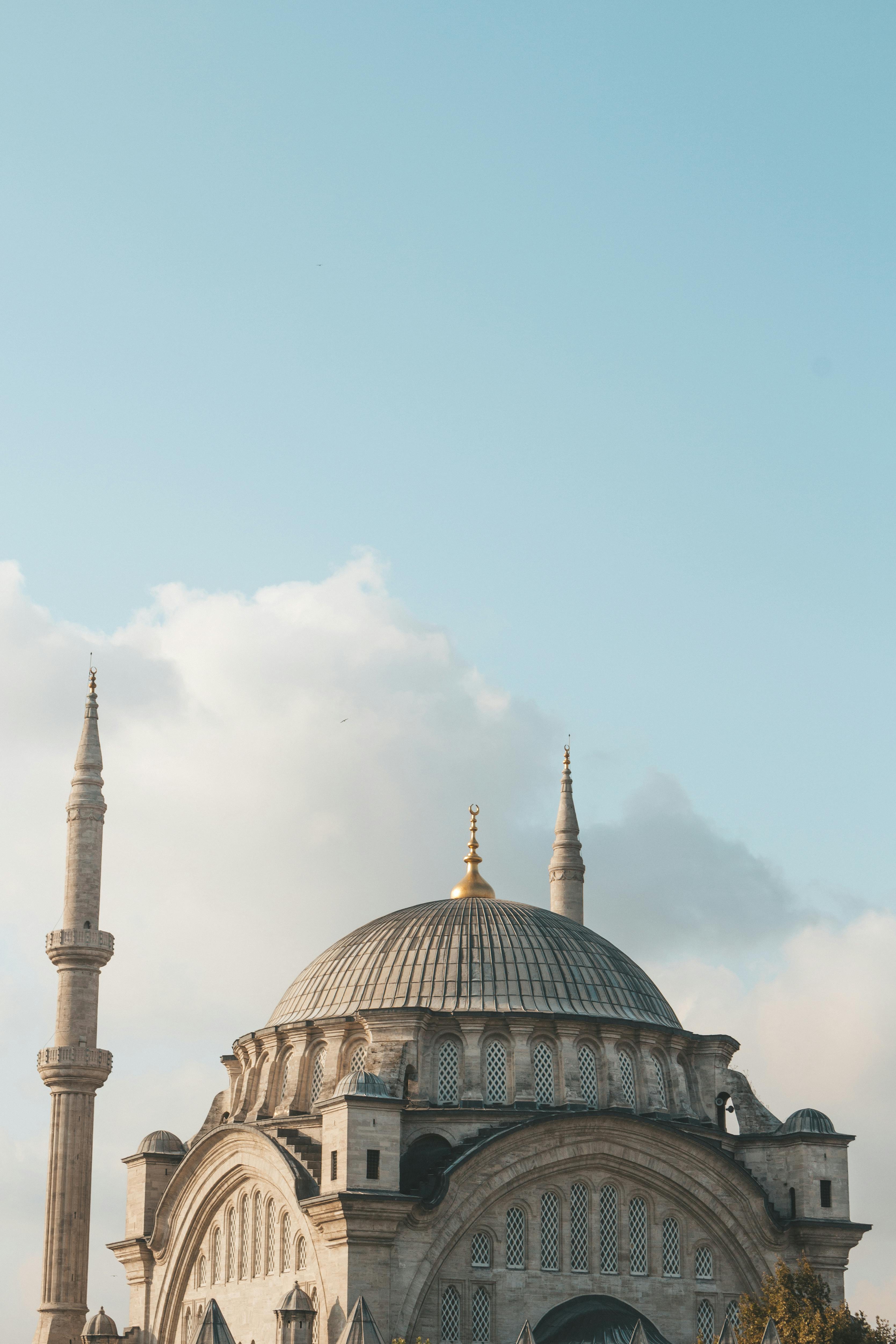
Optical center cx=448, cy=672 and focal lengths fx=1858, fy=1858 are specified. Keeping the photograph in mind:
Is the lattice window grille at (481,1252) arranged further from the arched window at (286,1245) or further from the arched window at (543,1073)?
the arched window at (286,1245)

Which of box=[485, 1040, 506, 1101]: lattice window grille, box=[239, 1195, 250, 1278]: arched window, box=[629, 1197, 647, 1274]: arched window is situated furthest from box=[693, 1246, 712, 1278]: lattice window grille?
box=[239, 1195, 250, 1278]: arched window

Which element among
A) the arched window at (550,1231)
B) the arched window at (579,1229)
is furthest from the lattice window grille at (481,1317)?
the arched window at (579,1229)

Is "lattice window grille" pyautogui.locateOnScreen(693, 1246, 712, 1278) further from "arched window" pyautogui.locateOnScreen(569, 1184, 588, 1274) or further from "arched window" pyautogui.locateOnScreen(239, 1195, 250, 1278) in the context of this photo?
"arched window" pyautogui.locateOnScreen(239, 1195, 250, 1278)

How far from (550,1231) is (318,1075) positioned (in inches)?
Answer: 241

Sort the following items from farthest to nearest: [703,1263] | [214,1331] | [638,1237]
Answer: [703,1263]
[638,1237]
[214,1331]

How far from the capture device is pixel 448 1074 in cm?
3709

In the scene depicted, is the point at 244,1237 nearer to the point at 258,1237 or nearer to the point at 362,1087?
the point at 258,1237

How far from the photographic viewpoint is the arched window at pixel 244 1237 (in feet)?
121

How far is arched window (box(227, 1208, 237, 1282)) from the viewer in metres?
37.6

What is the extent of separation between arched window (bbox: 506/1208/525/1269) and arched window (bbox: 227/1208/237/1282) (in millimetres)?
6149

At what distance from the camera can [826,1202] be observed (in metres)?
37.6

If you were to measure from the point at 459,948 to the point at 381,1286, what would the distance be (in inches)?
327

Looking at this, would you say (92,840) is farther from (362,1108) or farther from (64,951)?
(362,1108)

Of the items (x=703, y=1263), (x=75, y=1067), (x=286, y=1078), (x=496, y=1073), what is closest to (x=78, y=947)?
(x=75, y=1067)
